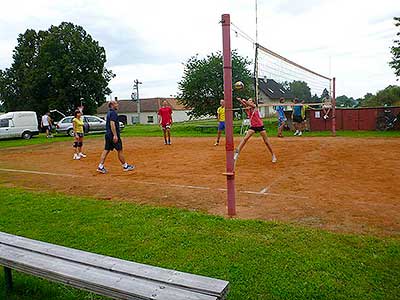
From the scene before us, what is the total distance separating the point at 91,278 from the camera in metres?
2.88

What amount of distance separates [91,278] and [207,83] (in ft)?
87.7

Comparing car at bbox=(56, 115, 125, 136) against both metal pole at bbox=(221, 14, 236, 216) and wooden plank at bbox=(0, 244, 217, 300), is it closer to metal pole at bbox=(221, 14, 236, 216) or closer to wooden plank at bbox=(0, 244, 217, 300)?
metal pole at bbox=(221, 14, 236, 216)

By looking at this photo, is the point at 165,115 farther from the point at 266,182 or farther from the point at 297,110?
the point at 266,182

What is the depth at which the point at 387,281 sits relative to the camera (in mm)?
3324

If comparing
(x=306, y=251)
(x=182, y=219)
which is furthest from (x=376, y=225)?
(x=182, y=219)

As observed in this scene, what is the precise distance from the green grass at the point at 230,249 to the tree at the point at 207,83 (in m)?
23.6

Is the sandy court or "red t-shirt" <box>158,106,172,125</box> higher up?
"red t-shirt" <box>158,106,172,125</box>

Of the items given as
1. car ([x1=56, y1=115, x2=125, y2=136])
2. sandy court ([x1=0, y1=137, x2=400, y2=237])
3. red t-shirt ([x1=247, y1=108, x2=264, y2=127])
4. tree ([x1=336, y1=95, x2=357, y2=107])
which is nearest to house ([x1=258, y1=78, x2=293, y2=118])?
red t-shirt ([x1=247, y1=108, x2=264, y2=127])

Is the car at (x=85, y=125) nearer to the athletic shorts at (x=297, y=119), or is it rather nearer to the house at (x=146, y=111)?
the athletic shorts at (x=297, y=119)

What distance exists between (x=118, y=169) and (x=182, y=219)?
17.9ft

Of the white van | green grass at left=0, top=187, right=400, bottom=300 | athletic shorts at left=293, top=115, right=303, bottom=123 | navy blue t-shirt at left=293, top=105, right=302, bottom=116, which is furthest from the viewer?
the white van

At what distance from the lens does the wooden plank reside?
8.55 feet

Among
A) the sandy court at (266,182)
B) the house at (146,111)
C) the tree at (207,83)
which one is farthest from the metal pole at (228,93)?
the house at (146,111)

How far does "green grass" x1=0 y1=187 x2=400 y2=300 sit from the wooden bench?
1.42 ft
